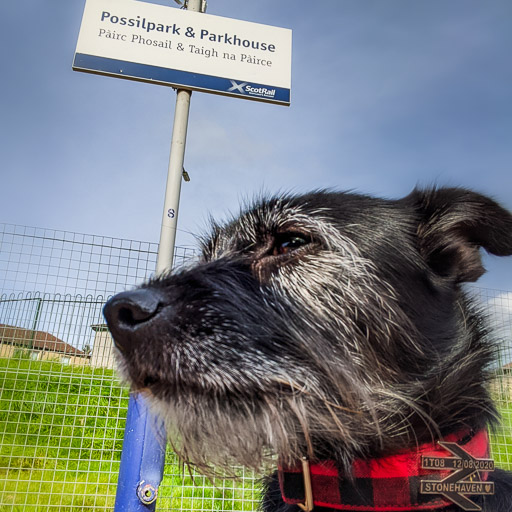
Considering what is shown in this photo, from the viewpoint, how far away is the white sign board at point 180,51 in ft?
15.7

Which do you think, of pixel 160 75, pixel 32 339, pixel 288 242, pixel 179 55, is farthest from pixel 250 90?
pixel 32 339

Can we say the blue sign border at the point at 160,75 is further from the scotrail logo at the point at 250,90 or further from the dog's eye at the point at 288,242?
the dog's eye at the point at 288,242

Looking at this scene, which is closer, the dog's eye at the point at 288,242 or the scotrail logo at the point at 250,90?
the dog's eye at the point at 288,242

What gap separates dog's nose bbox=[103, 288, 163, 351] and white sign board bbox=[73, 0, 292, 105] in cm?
388

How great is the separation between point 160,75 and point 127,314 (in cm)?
399

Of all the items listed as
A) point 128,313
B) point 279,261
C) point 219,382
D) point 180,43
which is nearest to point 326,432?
point 219,382

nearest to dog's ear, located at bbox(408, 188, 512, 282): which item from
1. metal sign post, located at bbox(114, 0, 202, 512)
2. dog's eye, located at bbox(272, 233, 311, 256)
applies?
dog's eye, located at bbox(272, 233, 311, 256)

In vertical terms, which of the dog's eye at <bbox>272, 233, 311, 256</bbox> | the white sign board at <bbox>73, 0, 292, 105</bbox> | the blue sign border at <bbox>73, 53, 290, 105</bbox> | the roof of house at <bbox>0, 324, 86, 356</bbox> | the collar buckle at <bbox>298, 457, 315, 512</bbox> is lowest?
the collar buckle at <bbox>298, 457, 315, 512</bbox>

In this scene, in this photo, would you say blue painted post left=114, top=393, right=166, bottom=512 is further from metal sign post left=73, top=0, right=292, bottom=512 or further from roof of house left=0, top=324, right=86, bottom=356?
roof of house left=0, top=324, right=86, bottom=356

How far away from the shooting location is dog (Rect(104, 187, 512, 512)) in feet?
4.92

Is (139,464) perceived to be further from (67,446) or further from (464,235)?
(464,235)

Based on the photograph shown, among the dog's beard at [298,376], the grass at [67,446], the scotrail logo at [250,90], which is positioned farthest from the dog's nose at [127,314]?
the scotrail logo at [250,90]

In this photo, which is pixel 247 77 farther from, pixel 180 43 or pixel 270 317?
pixel 270 317

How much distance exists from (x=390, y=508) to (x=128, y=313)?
1.11 metres
